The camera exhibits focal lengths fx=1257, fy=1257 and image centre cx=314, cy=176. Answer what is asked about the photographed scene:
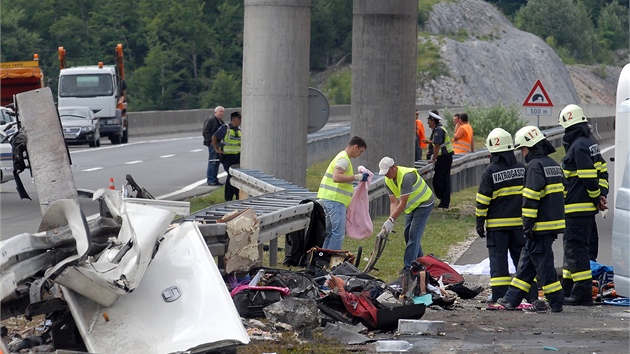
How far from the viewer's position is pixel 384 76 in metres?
23.1

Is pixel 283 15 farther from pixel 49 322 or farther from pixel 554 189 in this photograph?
pixel 49 322

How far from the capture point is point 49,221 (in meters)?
8.39

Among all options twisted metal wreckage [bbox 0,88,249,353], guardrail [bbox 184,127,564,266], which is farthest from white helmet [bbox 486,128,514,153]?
twisted metal wreckage [bbox 0,88,249,353]

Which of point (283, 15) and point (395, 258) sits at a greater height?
point (283, 15)

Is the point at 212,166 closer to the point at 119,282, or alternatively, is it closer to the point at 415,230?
the point at 415,230

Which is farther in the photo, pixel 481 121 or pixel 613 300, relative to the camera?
pixel 481 121

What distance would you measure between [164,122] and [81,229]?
45.1 m

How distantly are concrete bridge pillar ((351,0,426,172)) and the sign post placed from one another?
8089 millimetres

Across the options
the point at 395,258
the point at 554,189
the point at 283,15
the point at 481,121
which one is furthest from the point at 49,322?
the point at 481,121

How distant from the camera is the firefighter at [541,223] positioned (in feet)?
38.9

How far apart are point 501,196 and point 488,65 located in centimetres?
7969

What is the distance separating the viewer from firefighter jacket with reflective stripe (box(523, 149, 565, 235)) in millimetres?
11859

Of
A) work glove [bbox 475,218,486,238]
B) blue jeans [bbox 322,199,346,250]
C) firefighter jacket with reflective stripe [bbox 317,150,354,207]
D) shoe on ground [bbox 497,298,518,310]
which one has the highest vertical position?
firefighter jacket with reflective stripe [bbox 317,150,354,207]

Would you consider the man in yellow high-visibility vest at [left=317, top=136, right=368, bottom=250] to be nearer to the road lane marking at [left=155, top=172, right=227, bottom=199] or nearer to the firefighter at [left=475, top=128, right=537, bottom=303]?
the firefighter at [left=475, top=128, right=537, bottom=303]
